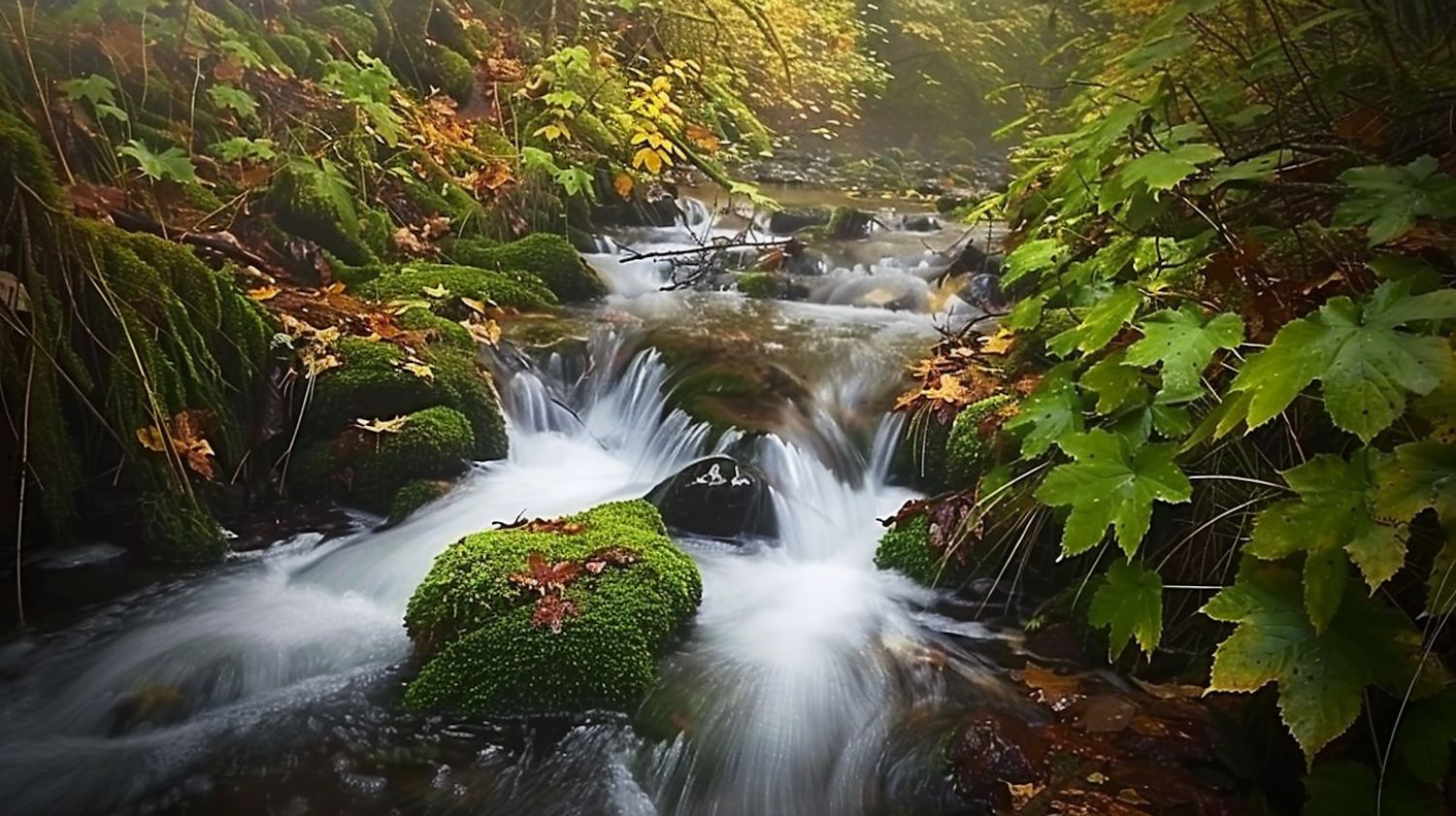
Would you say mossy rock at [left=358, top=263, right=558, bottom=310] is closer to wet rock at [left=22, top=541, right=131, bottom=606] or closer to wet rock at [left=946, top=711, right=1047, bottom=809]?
wet rock at [left=22, top=541, right=131, bottom=606]

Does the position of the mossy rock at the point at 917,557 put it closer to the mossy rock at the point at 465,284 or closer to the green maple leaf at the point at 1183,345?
the green maple leaf at the point at 1183,345

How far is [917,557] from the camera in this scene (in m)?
3.83

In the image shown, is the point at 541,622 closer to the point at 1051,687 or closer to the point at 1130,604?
the point at 1051,687

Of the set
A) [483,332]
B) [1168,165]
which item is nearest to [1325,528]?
[1168,165]

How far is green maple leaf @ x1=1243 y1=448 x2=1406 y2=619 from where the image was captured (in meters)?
1.57

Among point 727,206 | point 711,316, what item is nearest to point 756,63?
point 727,206

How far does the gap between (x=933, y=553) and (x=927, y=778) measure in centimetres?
122

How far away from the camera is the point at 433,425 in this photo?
14.0ft

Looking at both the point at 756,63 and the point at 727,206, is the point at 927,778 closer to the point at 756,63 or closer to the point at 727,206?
the point at 727,206

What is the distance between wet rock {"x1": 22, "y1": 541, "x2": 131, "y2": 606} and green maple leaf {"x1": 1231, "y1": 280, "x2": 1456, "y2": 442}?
380 cm

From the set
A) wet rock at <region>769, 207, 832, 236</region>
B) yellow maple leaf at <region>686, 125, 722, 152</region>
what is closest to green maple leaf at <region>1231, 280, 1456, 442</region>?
yellow maple leaf at <region>686, 125, 722, 152</region>

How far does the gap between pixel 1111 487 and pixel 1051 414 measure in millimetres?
625

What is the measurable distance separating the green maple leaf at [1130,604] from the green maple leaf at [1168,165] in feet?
3.16

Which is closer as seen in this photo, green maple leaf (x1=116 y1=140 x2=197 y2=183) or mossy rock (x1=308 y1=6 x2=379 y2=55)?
green maple leaf (x1=116 y1=140 x2=197 y2=183)
